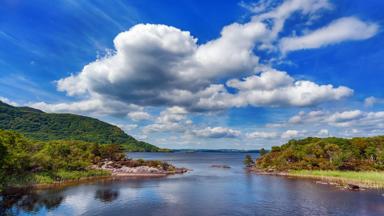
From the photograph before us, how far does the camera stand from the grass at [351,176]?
83.8m

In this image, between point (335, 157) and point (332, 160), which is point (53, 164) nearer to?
point (335, 157)

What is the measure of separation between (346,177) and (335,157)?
26.3m

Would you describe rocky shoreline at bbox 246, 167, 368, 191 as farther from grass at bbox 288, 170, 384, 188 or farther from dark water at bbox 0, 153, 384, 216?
dark water at bbox 0, 153, 384, 216

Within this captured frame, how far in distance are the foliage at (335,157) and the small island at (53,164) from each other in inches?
1913

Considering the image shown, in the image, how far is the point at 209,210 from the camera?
54.2 meters

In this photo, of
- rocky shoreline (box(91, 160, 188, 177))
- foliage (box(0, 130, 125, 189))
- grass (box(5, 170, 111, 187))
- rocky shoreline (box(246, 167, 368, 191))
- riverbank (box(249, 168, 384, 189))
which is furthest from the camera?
rocky shoreline (box(91, 160, 188, 177))

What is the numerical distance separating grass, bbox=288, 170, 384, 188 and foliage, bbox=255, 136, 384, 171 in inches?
328

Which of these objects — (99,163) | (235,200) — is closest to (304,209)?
(235,200)

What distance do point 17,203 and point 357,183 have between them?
84.8 m

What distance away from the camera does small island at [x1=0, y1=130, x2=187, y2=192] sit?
67900mm

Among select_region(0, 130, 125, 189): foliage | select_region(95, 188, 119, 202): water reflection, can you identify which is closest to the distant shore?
select_region(0, 130, 125, 189): foliage

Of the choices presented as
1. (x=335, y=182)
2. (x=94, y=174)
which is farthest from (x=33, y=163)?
(x=335, y=182)

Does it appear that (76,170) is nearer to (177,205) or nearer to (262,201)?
(177,205)

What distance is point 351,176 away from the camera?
95.9m
